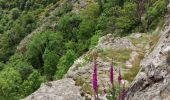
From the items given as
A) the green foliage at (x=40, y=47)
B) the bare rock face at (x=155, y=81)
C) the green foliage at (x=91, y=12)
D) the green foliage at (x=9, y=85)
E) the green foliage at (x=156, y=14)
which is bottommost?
the green foliage at (x=40, y=47)

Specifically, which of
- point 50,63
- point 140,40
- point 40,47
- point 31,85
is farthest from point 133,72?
point 40,47

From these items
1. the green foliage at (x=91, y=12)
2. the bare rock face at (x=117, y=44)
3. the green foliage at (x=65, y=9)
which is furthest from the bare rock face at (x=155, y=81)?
the green foliage at (x=65, y=9)

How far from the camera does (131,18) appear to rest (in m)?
75.1

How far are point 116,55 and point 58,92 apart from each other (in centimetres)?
1129

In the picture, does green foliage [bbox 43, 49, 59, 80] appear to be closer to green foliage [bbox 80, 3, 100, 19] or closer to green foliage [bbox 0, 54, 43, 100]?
green foliage [bbox 0, 54, 43, 100]

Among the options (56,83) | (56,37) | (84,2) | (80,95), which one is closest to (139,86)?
(80,95)

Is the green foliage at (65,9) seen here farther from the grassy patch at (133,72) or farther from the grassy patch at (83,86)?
the grassy patch at (83,86)

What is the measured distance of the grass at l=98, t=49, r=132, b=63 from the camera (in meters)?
38.4

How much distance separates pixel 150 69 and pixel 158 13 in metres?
54.4

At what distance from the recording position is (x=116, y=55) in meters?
39.9

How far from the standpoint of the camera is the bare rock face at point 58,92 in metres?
29.2

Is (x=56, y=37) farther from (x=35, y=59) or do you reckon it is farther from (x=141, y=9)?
(x=141, y=9)

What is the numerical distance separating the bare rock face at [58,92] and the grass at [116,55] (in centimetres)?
750

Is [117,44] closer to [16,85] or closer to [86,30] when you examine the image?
[16,85]
